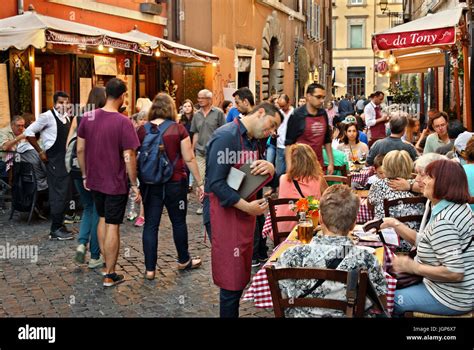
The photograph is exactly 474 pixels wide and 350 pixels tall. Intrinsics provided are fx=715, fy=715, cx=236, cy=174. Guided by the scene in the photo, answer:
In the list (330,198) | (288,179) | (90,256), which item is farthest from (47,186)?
(330,198)

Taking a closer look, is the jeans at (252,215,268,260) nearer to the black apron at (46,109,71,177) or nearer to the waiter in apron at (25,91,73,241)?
the waiter in apron at (25,91,73,241)

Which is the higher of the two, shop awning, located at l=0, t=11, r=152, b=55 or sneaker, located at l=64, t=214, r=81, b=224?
shop awning, located at l=0, t=11, r=152, b=55

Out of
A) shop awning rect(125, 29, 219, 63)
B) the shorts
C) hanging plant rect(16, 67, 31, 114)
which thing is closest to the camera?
the shorts

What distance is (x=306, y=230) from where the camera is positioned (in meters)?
5.07

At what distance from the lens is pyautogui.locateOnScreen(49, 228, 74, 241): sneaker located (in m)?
8.44

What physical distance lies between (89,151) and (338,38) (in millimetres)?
52445

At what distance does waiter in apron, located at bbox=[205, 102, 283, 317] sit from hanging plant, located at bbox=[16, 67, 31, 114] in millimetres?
8095

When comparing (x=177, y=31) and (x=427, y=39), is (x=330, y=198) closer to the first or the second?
(x=427, y=39)

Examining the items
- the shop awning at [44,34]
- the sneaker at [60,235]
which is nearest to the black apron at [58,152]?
the sneaker at [60,235]

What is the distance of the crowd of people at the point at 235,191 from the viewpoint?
410cm

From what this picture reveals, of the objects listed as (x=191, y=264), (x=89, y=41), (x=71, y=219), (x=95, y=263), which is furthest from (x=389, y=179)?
(x=89, y=41)

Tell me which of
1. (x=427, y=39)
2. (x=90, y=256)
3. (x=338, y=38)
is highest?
(x=338, y=38)

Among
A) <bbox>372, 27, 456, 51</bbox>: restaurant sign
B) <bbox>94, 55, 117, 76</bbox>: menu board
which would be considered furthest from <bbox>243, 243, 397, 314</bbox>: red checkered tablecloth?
<bbox>94, 55, 117, 76</bbox>: menu board

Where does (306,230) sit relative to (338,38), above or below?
below
